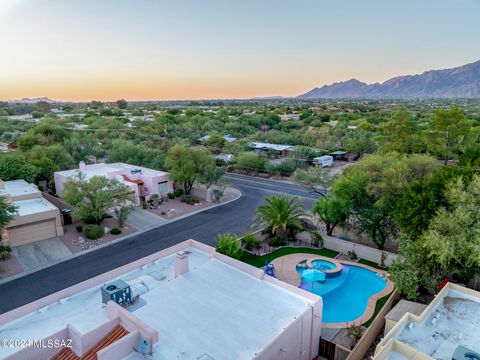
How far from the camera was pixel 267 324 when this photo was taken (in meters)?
12.5

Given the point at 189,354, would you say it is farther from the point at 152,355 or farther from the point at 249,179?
the point at 249,179

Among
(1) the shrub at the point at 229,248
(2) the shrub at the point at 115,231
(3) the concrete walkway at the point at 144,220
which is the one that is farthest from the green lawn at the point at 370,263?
(2) the shrub at the point at 115,231

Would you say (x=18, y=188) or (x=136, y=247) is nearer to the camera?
(x=136, y=247)

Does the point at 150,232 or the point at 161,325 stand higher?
the point at 161,325

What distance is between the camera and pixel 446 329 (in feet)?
43.0

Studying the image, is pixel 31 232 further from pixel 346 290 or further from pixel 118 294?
pixel 346 290

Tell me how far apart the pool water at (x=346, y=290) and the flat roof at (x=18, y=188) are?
25.1 m

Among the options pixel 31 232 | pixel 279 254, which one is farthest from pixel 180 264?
pixel 31 232

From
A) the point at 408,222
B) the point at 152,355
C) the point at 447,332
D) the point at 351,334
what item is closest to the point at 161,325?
the point at 152,355

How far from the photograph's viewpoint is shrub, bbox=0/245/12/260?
2250cm

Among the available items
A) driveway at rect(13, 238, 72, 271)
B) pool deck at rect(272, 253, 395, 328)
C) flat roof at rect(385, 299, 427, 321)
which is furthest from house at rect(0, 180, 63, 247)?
flat roof at rect(385, 299, 427, 321)

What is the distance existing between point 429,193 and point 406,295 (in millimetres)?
5818

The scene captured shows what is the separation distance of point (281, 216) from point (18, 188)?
24903 millimetres

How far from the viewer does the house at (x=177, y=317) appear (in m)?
10.7
